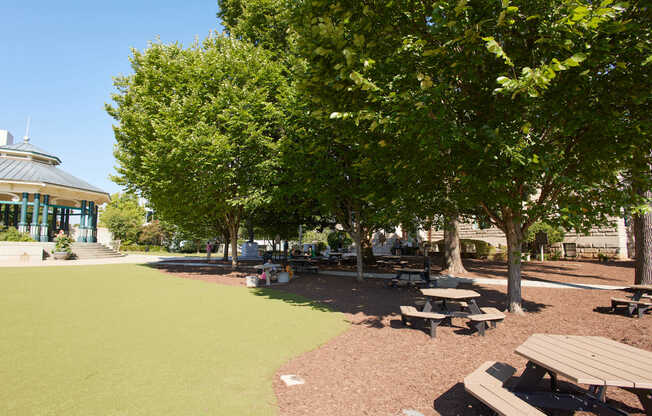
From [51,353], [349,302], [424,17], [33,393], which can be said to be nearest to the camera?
[33,393]

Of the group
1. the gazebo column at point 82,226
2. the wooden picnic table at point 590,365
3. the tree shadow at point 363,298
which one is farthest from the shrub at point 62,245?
the wooden picnic table at point 590,365

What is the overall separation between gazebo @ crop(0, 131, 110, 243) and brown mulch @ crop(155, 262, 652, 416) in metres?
30.0

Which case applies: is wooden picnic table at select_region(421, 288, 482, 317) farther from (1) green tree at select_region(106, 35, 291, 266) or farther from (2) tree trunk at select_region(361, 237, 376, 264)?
(2) tree trunk at select_region(361, 237, 376, 264)

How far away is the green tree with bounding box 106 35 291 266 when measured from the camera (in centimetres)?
1405

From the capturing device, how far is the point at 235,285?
13656 millimetres

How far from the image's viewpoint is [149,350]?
18.0 feet

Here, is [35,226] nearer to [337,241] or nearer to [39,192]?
[39,192]

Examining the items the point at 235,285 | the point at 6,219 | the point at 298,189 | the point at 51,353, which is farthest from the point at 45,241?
the point at 51,353

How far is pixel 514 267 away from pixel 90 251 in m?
33.5

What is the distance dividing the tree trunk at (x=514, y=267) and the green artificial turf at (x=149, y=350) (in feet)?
13.3

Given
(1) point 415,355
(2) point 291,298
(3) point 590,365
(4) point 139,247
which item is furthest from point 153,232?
(3) point 590,365

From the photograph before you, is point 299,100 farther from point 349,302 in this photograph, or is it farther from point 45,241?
point 45,241

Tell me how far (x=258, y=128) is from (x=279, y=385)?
41.4 ft

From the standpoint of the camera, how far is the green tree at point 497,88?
555 cm
